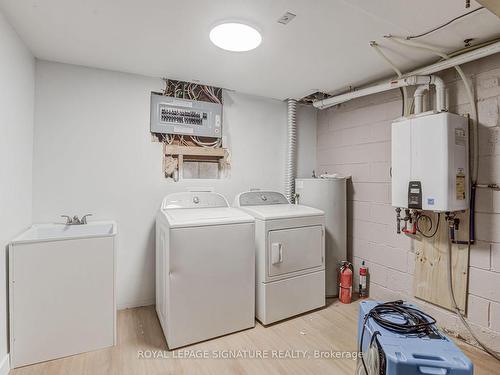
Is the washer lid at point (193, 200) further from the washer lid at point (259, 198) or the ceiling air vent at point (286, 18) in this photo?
the ceiling air vent at point (286, 18)

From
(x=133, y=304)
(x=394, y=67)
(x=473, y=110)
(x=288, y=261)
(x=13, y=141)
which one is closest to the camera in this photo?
(x=13, y=141)

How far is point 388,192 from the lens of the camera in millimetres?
2818

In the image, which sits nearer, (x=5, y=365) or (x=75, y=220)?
(x=5, y=365)

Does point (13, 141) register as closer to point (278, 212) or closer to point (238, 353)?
point (278, 212)

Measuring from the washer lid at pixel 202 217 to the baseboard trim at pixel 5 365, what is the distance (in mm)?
1325

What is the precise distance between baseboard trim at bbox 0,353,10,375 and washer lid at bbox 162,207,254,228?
52.2 inches

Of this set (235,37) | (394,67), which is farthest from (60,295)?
(394,67)

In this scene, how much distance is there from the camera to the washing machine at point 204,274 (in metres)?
2.08

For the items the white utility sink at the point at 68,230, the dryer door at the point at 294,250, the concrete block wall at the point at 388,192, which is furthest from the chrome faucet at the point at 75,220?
the concrete block wall at the point at 388,192

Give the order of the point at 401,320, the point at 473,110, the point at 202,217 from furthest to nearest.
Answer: the point at 202,217
the point at 473,110
the point at 401,320

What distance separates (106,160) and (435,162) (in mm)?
2829

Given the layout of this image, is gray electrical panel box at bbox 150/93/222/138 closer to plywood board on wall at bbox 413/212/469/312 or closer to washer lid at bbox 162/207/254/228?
washer lid at bbox 162/207/254/228

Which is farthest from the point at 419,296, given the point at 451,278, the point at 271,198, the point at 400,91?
the point at 400,91

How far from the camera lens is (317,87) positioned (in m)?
3.08
